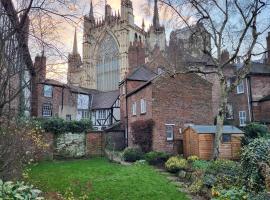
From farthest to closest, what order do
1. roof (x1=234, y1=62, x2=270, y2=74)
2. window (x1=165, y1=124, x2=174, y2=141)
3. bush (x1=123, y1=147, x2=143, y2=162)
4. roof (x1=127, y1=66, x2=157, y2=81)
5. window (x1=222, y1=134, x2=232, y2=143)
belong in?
roof (x1=127, y1=66, x2=157, y2=81)
roof (x1=234, y1=62, x2=270, y2=74)
window (x1=165, y1=124, x2=174, y2=141)
bush (x1=123, y1=147, x2=143, y2=162)
window (x1=222, y1=134, x2=232, y2=143)

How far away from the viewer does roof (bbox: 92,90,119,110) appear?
49219mm

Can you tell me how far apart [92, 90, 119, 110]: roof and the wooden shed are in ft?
85.4

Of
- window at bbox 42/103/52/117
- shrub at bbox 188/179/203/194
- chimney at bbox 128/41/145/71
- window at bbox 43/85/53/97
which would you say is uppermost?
chimney at bbox 128/41/145/71

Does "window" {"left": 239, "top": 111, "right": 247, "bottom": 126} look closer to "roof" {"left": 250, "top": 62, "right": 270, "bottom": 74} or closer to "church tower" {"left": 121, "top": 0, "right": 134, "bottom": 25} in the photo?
"roof" {"left": 250, "top": 62, "right": 270, "bottom": 74}

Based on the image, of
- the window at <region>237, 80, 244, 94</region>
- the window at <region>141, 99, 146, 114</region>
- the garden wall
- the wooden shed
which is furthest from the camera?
the window at <region>237, 80, 244, 94</region>

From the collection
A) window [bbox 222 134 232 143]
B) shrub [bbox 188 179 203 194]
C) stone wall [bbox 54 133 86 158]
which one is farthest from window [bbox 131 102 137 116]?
shrub [bbox 188 179 203 194]

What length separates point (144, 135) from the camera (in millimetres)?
26922

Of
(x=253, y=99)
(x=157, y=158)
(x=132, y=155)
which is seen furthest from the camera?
(x=253, y=99)

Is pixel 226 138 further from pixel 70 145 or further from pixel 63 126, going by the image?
pixel 63 126

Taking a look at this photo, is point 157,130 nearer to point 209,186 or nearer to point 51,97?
point 209,186

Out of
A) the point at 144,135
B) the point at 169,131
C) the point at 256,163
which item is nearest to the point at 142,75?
the point at 169,131

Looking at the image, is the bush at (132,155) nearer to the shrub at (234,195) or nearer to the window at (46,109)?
the shrub at (234,195)

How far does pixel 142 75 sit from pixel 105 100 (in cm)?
1510

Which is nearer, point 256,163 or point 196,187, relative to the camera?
point 256,163
